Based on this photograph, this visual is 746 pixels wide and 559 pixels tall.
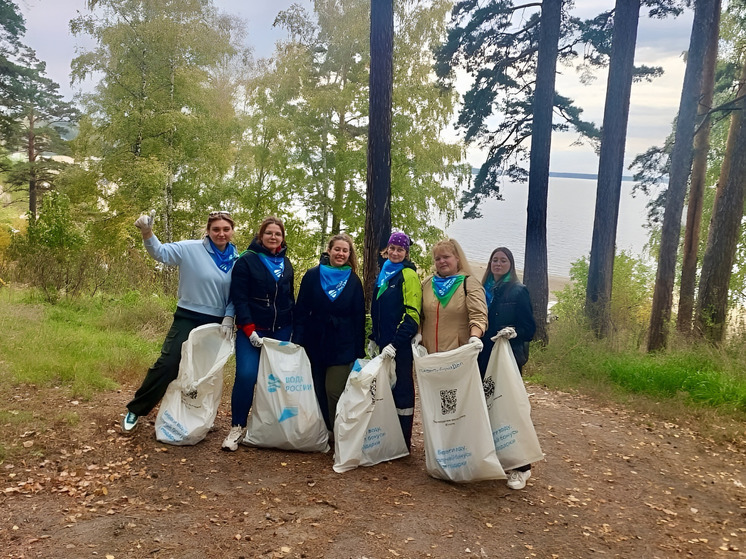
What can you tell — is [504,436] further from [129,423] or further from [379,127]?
[379,127]

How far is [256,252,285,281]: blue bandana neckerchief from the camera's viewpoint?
3771 millimetres

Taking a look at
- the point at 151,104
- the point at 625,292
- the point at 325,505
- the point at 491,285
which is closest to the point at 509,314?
the point at 491,285

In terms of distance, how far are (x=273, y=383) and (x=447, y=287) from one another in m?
1.41

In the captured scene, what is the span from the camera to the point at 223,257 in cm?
385

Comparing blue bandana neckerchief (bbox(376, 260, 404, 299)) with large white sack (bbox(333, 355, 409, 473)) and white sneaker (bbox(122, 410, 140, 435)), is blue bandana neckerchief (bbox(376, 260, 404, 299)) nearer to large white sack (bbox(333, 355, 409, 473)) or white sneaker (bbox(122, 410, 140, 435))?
large white sack (bbox(333, 355, 409, 473))

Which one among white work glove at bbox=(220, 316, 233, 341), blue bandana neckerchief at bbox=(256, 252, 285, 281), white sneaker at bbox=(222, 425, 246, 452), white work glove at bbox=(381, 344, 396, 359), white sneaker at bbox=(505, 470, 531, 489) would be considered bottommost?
white sneaker at bbox=(505, 470, 531, 489)

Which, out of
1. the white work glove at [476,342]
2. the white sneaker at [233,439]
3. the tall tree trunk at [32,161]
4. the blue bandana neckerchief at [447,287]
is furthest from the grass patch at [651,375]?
the tall tree trunk at [32,161]

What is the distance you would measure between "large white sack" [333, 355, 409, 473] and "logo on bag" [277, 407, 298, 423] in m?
0.34

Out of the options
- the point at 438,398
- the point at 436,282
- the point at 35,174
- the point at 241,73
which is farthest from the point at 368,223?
the point at 35,174

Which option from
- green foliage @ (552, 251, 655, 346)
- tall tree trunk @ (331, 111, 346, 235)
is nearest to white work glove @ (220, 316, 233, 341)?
green foliage @ (552, 251, 655, 346)

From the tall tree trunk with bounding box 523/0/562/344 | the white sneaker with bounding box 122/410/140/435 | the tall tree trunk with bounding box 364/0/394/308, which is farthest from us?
the tall tree trunk with bounding box 523/0/562/344

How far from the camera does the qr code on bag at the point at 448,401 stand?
3406 mm

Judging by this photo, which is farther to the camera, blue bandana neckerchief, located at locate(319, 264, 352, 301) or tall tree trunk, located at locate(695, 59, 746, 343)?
tall tree trunk, located at locate(695, 59, 746, 343)

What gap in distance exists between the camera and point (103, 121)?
14.2 meters
